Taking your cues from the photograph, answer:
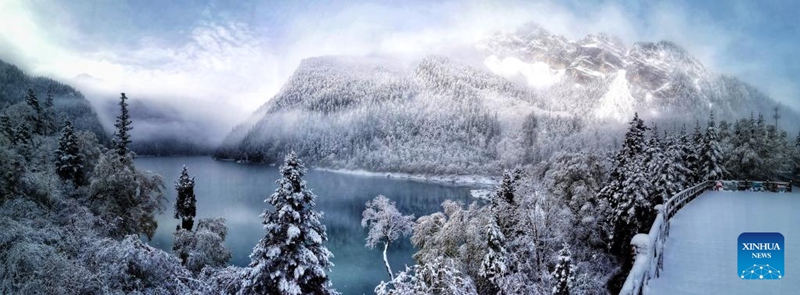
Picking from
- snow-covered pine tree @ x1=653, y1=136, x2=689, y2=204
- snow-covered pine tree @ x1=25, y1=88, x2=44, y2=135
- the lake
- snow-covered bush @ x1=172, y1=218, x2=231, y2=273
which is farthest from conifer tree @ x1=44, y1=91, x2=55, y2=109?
snow-covered pine tree @ x1=653, y1=136, x2=689, y2=204

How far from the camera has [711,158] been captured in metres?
38.6

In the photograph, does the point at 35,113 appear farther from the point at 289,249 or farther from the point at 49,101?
the point at 289,249

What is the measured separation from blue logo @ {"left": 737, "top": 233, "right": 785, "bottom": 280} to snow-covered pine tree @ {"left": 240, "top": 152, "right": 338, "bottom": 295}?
38.9 ft

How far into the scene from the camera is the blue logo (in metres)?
5.84

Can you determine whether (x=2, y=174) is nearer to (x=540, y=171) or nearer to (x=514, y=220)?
(x=514, y=220)

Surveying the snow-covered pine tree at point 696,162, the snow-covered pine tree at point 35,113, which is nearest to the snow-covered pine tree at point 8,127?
the snow-covered pine tree at point 35,113

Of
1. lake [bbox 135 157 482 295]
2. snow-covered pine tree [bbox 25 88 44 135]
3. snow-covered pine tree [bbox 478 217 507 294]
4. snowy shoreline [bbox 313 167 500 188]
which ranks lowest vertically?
lake [bbox 135 157 482 295]

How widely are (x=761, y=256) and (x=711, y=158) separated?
4001 centimetres

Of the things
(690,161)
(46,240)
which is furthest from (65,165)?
(690,161)

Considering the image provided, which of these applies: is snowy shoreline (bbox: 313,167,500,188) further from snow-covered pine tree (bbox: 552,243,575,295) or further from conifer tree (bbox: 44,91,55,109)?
snow-covered pine tree (bbox: 552,243,575,295)

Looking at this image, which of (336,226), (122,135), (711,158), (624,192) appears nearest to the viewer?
(624,192)

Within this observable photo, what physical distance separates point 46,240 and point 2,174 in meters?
5.93

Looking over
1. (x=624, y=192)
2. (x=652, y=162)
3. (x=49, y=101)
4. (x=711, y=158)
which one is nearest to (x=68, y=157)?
(x=49, y=101)

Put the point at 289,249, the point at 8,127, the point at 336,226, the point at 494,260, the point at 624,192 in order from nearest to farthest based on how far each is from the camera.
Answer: the point at 289,249, the point at 494,260, the point at 8,127, the point at 624,192, the point at 336,226
